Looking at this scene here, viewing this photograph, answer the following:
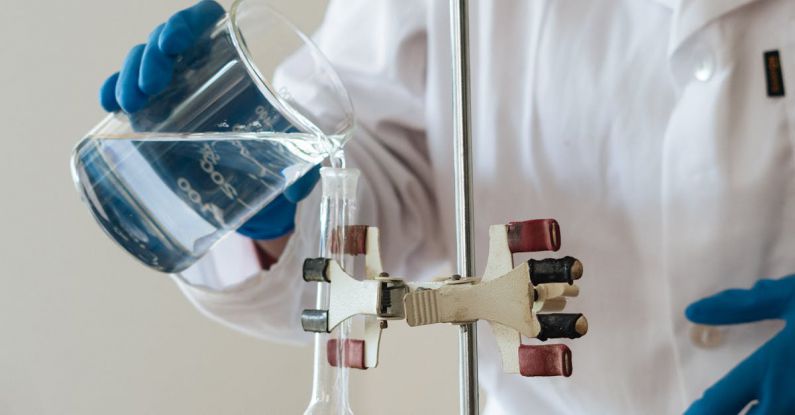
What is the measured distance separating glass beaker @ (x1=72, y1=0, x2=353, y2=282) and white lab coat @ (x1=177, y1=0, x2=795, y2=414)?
0.19 m

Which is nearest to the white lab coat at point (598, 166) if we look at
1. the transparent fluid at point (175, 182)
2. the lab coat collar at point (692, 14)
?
the lab coat collar at point (692, 14)

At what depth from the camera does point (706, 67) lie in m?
0.61

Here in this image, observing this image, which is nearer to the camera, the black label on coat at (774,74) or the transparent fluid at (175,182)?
the transparent fluid at (175,182)

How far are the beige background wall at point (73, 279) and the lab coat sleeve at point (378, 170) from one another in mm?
264

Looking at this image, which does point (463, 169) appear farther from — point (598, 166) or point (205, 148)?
point (598, 166)

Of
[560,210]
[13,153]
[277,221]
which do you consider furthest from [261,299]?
[13,153]

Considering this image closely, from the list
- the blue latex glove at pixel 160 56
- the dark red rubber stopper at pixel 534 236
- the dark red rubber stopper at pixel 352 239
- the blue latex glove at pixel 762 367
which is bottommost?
the blue latex glove at pixel 762 367

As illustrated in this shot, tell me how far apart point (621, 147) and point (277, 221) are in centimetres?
28

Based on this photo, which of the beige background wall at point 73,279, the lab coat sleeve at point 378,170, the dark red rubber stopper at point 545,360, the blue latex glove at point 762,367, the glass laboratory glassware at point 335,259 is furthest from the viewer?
the beige background wall at point 73,279

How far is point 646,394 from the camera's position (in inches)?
25.9

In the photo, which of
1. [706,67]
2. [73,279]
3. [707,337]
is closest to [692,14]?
[706,67]

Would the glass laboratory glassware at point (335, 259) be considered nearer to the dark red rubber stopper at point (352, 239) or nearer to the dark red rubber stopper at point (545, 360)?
the dark red rubber stopper at point (352, 239)

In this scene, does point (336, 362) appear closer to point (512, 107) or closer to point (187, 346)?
point (512, 107)

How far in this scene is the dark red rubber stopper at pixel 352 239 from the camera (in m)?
0.44
